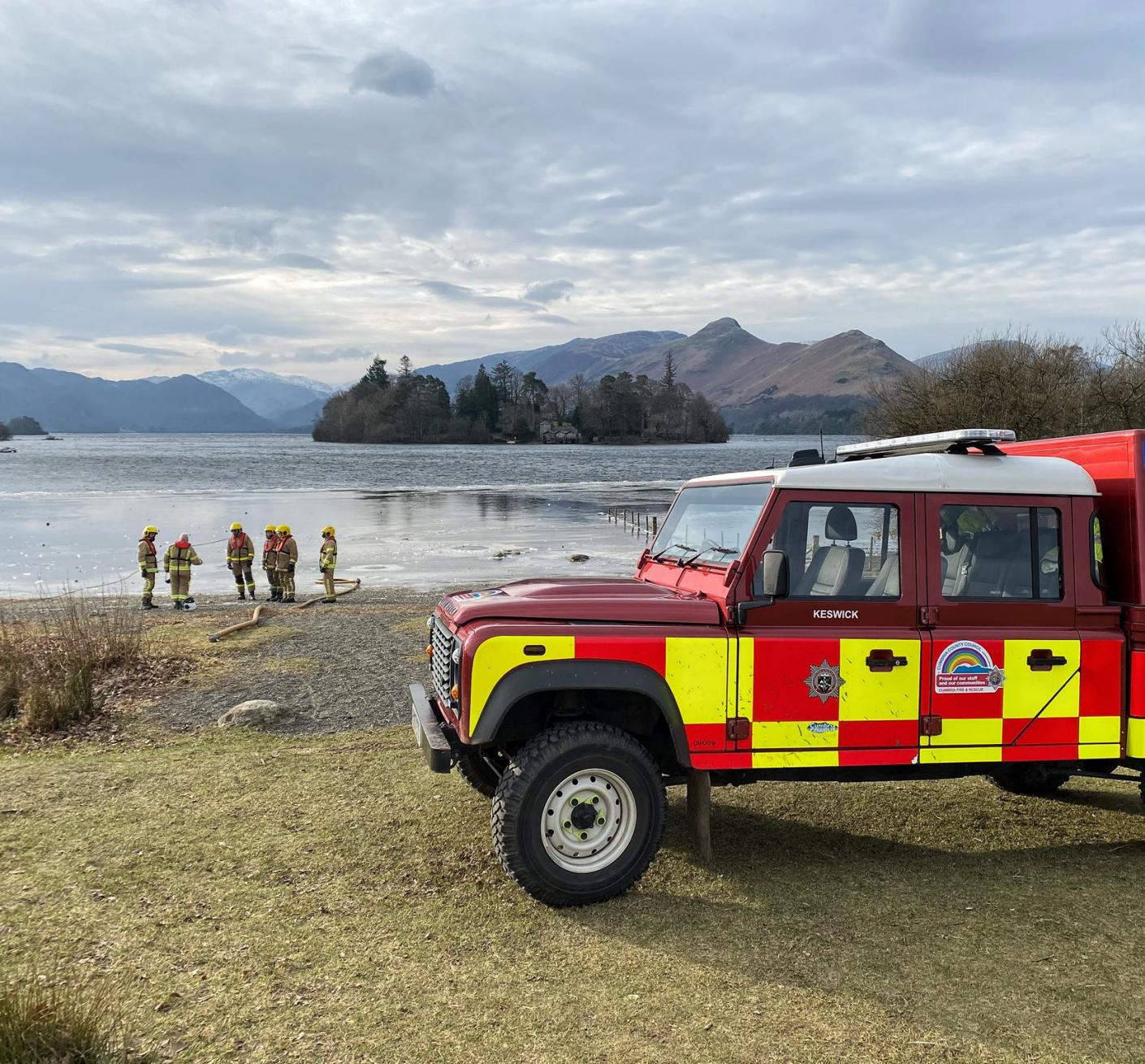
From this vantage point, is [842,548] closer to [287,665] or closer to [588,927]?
[588,927]

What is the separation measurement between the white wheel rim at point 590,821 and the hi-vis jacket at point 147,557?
59.3 ft

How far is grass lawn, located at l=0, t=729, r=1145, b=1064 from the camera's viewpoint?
3996mm

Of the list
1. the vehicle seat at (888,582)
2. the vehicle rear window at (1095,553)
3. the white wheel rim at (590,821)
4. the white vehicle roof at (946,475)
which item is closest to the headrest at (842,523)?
the white vehicle roof at (946,475)

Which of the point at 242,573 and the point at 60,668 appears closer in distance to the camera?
the point at 60,668

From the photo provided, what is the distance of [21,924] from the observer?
16.2ft

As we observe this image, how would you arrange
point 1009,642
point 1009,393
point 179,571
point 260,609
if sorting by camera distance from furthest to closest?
1. point 1009,393
2. point 179,571
3. point 260,609
4. point 1009,642

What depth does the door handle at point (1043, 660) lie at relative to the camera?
17.6ft

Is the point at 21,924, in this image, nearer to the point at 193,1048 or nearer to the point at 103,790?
the point at 193,1048

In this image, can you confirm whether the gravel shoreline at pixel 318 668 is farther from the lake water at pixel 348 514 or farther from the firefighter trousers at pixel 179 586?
the lake water at pixel 348 514

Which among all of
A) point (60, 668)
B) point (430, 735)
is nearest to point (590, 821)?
point (430, 735)

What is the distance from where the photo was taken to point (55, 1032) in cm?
342

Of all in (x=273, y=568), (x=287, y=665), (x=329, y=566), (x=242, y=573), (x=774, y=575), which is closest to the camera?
(x=774, y=575)

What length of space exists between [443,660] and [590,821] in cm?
129

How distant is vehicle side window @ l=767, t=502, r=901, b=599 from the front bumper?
2.17 metres
